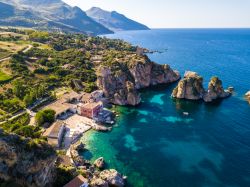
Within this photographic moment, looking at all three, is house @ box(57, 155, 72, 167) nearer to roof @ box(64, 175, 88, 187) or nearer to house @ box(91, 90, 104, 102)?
roof @ box(64, 175, 88, 187)

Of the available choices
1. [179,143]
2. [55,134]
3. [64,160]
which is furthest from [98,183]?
[179,143]

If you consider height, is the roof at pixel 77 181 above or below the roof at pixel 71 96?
above

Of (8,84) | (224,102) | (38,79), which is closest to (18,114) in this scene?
(8,84)

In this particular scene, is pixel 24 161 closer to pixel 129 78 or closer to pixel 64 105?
pixel 64 105

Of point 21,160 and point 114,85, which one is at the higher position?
point 21,160

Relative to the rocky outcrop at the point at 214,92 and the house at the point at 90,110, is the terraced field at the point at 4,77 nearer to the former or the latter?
the house at the point at 90,110

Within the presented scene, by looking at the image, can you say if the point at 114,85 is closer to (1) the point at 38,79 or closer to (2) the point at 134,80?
(2) the point at 134,80

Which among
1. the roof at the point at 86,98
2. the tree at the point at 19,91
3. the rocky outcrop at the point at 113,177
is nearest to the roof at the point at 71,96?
the roof at the point at 86,98
